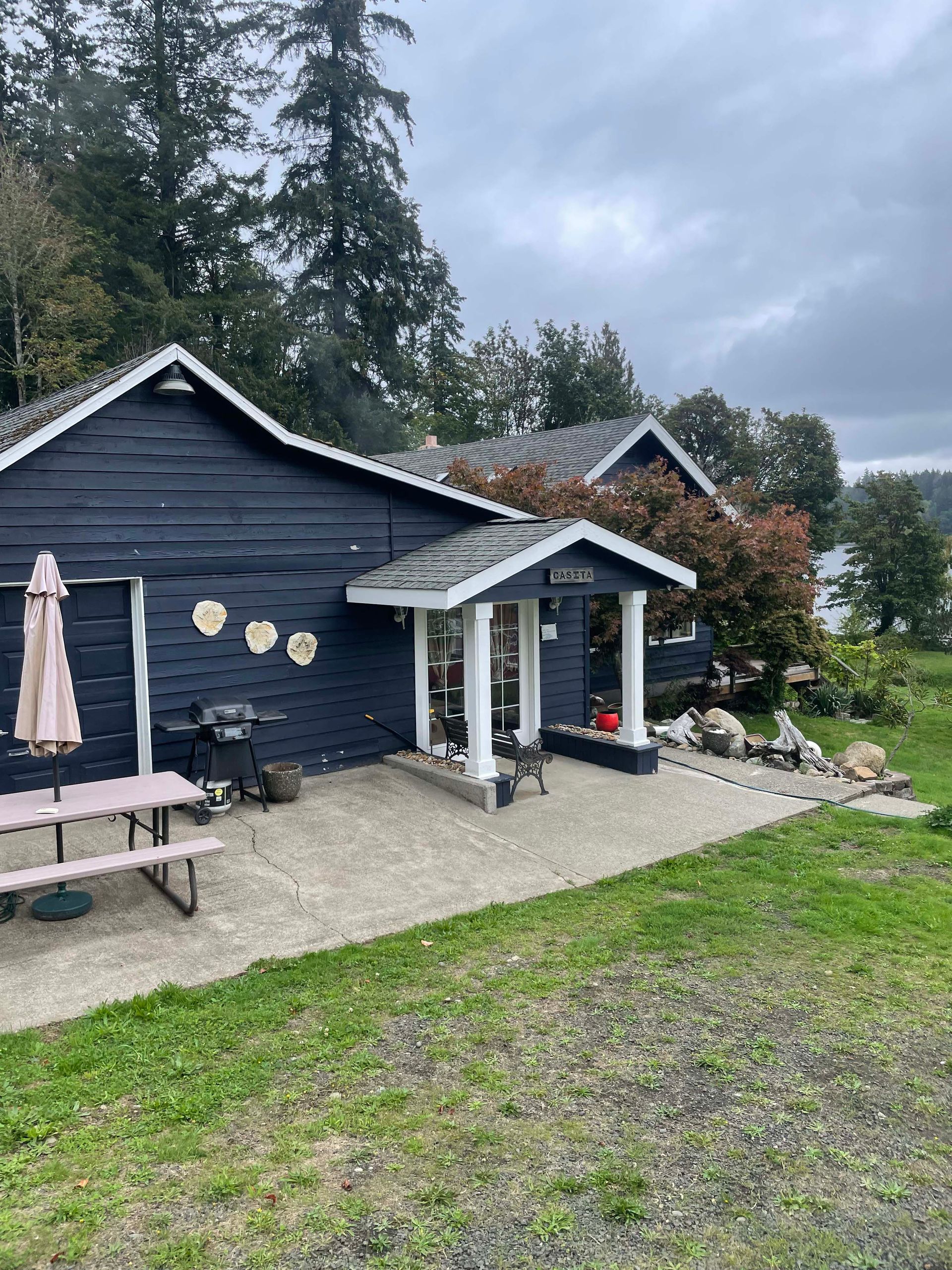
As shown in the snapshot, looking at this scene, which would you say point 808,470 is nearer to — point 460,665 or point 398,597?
point 460,665

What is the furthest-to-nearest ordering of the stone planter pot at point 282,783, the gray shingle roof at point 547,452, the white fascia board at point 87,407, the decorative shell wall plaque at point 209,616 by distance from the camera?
1. the gray shingle roof at point 547,452
2. the decorative shell wall plaque at point 209,616
3. the stone planter pot at point 282,783
4. the white fascia board at point 87,407

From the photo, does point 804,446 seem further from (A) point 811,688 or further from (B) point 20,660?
(B) point 20,660

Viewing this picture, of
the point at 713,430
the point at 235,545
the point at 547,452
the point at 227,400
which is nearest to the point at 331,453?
the point at 227,400

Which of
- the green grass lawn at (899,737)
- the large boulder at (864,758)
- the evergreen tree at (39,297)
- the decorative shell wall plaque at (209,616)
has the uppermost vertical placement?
the evergreen tree at (39,297)

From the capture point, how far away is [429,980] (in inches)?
207

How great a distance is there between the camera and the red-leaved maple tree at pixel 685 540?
13.5 meters

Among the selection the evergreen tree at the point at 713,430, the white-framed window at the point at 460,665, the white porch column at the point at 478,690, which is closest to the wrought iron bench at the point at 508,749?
the white porch column at the point at 478,690

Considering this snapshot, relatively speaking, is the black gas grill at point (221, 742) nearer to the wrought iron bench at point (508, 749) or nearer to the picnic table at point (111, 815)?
the picnic table at point (111, 815)

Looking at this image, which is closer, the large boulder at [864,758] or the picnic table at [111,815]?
the picnic table at [111,815]

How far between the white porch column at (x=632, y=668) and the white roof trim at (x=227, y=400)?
1.62m

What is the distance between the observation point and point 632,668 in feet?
35.0

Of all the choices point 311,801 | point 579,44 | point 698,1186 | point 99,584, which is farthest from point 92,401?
point 579,44

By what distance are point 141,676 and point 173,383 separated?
2.83 meters

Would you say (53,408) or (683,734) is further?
(683,734)
